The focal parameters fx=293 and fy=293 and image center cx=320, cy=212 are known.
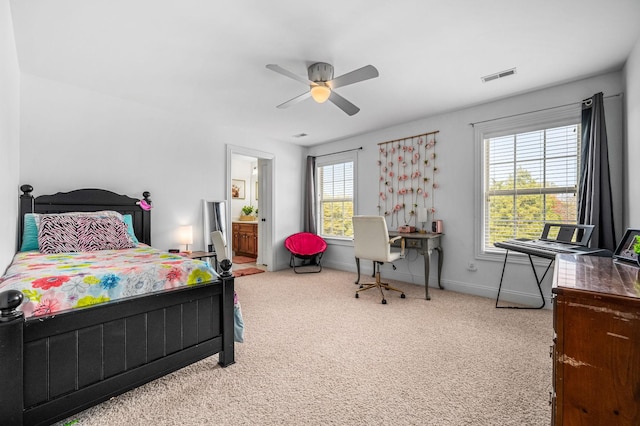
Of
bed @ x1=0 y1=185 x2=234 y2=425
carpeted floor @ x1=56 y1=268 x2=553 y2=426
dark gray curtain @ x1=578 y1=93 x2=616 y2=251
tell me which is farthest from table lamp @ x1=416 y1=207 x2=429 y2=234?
bed @ x1=0 y1=185 x2=234 y2=425

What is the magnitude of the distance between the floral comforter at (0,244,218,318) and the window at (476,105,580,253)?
3478 millimetres

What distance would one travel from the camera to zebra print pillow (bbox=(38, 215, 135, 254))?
2.60 meters

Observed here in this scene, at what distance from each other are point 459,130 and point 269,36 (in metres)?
2.88

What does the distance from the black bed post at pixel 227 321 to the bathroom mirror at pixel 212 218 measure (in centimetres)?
247

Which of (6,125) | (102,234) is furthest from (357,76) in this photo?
(102,234)

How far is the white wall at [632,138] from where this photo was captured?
7.86 ft

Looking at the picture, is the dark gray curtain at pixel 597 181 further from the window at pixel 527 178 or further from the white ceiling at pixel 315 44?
the white ceiling at pixel 315 44

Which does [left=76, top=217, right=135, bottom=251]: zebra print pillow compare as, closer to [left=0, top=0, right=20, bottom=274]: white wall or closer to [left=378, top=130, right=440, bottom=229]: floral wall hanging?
[left=0, top=0, right=20, bottom=274]: white wall

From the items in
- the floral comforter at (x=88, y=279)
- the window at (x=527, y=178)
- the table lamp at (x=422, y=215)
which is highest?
the window at (x=527, y=178)

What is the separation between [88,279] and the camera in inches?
62.2

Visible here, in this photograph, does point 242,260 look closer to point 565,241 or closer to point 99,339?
point 99,339

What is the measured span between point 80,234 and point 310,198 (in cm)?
372

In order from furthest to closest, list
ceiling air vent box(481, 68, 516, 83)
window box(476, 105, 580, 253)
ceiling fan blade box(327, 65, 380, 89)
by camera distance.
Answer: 1. window box(476, 105, 580, 253)
2. ceiling air vent box(481, 68, 516, 83)
3. ceiling fan blade box(327, 65, 380, 89)

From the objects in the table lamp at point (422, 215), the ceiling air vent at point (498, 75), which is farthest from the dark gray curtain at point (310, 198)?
the ceiling air vent at point (498, 75)
